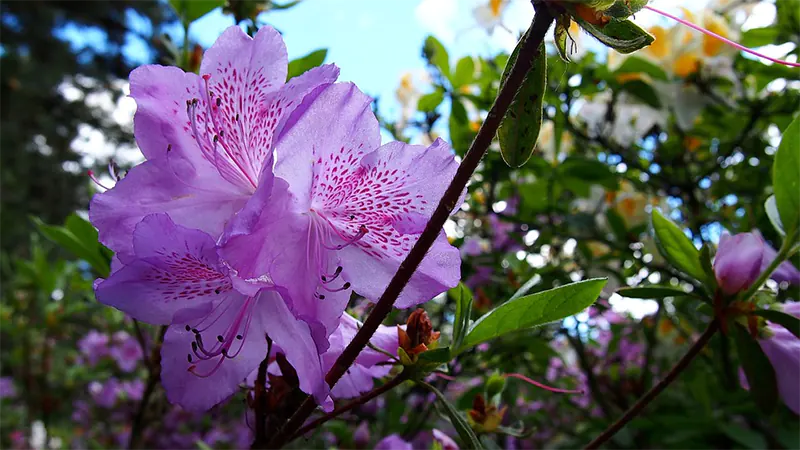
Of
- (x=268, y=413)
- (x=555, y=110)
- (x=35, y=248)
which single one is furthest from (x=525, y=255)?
(x=35, y=248)

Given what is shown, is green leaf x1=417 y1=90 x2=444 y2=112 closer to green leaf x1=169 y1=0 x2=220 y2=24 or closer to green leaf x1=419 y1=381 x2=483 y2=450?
green leaf x1=169 y1=0 x2=220 y2=24

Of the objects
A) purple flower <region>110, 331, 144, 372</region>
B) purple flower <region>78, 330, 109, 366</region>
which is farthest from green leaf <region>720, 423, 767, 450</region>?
purple flower <region>78, 330, 109, 366</region>

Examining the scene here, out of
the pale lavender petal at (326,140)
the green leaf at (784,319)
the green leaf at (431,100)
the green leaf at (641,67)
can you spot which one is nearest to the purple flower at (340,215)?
the pale lavender petal at (326,140)

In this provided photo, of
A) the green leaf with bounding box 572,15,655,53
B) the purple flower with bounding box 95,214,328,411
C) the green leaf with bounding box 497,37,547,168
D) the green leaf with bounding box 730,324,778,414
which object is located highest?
the green leaf with bounding box 572,15,655,53

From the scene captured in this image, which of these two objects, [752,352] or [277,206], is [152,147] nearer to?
[277,206]

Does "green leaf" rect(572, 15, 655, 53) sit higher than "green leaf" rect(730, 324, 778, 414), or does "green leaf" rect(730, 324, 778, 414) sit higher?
"green leaf" rect(572, 15, 655, 53)

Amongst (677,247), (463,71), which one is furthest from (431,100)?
(677,247)
